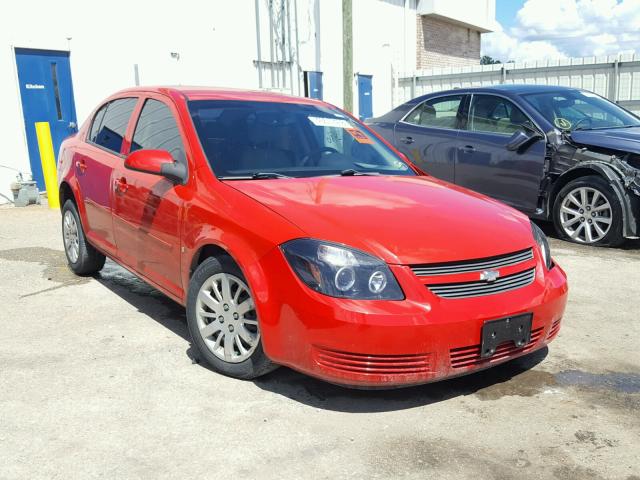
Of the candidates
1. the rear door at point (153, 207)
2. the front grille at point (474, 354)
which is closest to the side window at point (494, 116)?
the rear door at point (153, 207)

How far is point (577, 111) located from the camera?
724cm

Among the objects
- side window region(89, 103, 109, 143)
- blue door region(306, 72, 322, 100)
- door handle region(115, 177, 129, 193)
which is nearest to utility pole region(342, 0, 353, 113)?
blue door region(306, 72, 322, 100)

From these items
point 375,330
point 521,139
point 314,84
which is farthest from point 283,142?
point 314,84

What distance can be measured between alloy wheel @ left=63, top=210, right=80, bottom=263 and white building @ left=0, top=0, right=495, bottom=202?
5090mm

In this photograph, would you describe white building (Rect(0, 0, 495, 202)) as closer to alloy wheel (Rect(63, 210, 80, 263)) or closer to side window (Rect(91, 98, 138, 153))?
alloy wheel (Rect(63, 210, 80, 263))

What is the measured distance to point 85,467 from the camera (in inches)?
106

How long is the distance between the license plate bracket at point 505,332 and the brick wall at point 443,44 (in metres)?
19.4

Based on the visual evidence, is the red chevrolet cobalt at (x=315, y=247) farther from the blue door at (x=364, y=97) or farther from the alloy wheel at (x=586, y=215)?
the blue door at (x=364, y=97)

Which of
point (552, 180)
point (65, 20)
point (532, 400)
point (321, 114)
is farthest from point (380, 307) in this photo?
point (65, 20)

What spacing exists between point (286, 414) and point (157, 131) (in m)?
2.13

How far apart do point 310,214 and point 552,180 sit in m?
4.50

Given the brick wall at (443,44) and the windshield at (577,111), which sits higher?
the brick wall at (443,44)

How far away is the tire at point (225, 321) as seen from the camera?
3336 mm

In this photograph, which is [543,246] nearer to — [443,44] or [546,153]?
[546,153]
